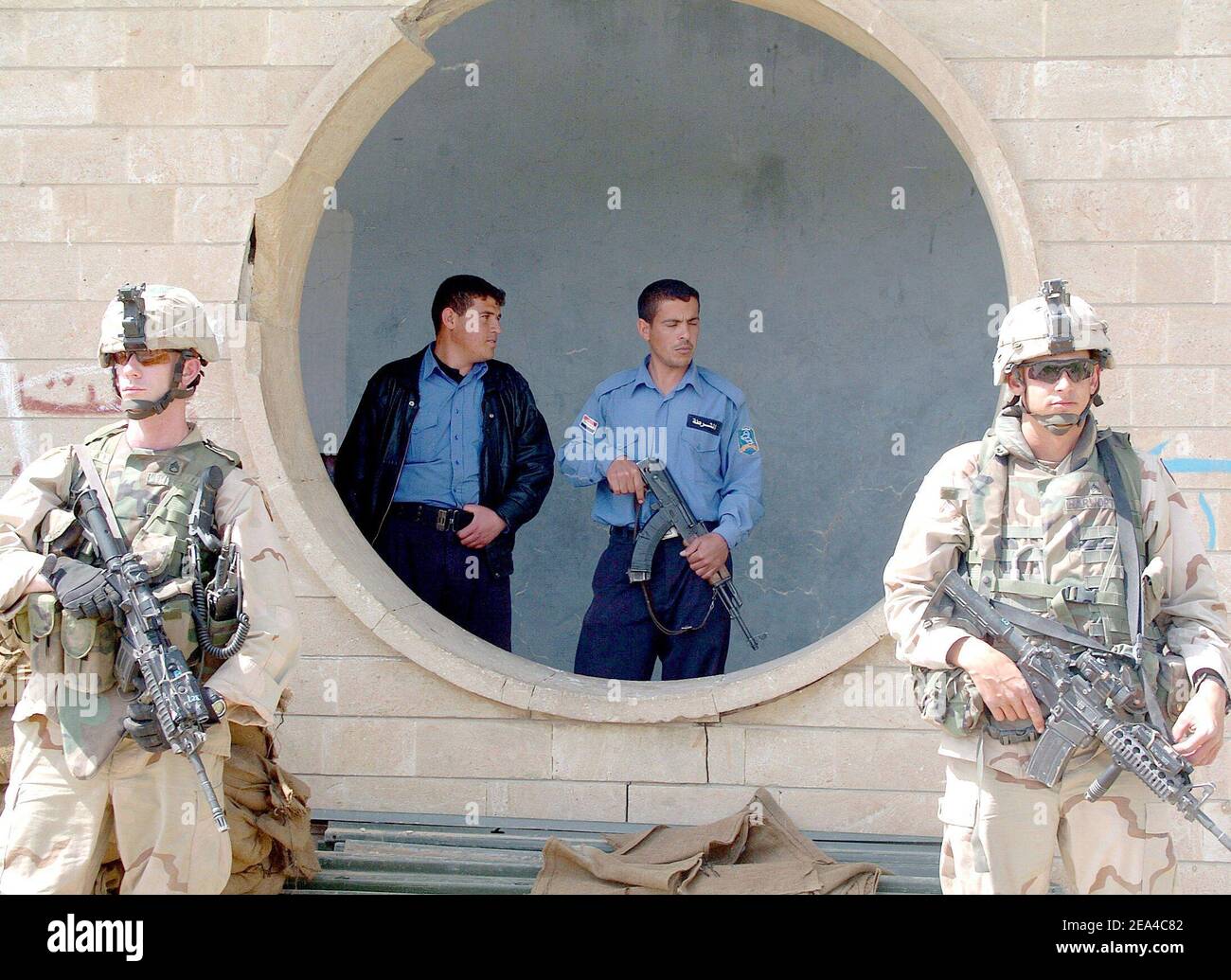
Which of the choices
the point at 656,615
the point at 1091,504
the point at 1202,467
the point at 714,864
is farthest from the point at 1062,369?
the point at 656,615

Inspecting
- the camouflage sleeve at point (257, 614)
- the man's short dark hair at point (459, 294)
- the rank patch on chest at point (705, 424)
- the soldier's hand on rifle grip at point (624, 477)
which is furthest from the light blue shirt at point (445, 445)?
the camouflage sleeve at point (257, 614)

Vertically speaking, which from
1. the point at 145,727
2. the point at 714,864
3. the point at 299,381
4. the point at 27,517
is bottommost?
the point at 714,864

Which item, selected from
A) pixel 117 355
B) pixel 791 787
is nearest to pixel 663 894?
pixel 791 787

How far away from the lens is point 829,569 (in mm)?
8117

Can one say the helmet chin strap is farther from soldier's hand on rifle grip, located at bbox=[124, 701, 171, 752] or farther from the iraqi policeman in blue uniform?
the iraqi policeman in blue uniform

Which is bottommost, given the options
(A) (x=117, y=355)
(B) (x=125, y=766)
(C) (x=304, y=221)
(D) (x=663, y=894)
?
(D) (x=663, y=894)

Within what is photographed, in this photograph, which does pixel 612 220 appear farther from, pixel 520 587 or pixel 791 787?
pixel 791 787

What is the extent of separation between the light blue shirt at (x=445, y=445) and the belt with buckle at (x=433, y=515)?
0.10 ft

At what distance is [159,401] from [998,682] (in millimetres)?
2291

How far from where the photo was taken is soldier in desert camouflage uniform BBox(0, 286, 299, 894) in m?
3.57

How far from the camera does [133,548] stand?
3.70 m

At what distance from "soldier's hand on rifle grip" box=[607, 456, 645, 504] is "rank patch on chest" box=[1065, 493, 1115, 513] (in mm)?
2415

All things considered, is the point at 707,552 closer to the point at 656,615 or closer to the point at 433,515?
the point at 656,615
